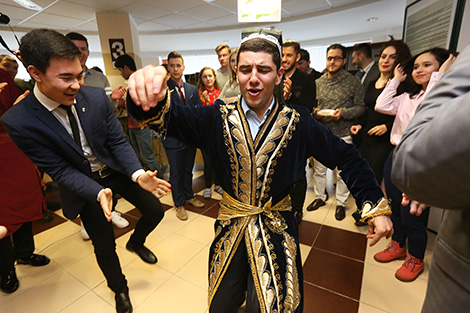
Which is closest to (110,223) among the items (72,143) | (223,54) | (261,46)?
(72,143)

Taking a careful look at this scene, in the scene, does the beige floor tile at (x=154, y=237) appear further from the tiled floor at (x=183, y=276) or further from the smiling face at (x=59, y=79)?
the smiling face at (x=59, y=79)

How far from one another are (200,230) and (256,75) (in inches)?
77.7

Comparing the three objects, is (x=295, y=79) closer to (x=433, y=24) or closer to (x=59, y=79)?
(x=433, y=24)

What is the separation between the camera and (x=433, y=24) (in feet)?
7.61

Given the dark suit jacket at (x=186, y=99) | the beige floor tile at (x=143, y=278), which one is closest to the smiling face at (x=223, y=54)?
the dark suit jacket at (x=186, y=99)

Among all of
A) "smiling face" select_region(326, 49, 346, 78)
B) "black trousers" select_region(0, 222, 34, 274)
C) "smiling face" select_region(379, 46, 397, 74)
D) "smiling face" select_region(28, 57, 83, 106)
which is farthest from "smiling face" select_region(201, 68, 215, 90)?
"black trousers" select_region(0, 222, 34, 274)

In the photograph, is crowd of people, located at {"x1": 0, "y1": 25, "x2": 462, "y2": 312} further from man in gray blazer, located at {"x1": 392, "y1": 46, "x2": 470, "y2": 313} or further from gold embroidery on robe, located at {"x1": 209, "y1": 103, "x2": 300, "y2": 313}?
man in gray blazer, located at {"x1": 392, "y1": 46, "x2": 470, "y2": 313}

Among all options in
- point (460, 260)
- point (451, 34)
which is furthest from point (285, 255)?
point (451, 34)

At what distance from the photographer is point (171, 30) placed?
23.6ft

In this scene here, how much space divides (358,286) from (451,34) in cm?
222

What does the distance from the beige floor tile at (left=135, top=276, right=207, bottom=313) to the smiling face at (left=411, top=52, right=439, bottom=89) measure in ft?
7.39

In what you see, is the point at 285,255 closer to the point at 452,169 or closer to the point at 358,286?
the point at 452,169

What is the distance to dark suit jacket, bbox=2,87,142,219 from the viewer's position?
4.19ft

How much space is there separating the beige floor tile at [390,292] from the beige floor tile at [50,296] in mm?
2108
